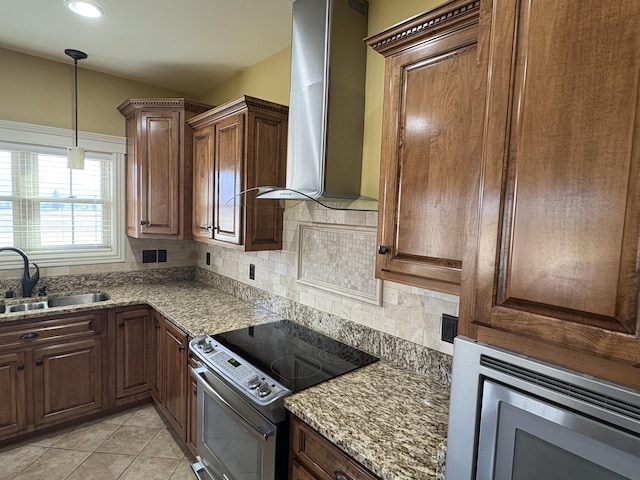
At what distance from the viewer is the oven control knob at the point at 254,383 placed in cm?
150

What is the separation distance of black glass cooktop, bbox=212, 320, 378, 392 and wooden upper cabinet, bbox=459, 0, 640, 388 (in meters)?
0.90

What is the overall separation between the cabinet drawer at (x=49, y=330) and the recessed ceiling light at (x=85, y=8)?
6.33ft

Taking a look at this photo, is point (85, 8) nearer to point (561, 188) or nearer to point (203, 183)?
point (203, 183)

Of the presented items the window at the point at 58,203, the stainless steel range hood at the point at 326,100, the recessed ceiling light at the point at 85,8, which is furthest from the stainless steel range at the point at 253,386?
the recessed ceiling light at the point at 85,8

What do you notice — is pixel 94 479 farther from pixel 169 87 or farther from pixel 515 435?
pixel 169 87

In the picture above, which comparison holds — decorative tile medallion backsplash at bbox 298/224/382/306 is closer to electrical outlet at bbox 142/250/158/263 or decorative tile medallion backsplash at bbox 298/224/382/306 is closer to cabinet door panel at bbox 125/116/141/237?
cabinet door panel at bbox 125/116/141/237

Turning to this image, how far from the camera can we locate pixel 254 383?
151cm

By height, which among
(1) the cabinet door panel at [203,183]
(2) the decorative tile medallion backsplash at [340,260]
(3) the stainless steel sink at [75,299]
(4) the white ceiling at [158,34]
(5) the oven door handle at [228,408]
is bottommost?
(5) the oven door handle at [228,408]

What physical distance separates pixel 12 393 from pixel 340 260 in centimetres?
232

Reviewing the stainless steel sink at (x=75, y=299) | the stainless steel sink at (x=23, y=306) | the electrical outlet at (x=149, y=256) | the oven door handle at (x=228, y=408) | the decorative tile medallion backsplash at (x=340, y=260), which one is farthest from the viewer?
the electrical outlet at (x=149, y=256)

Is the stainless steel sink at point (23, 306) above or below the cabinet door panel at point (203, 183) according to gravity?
below

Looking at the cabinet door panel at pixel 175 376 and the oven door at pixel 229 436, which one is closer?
the oven door at pixel 229 436

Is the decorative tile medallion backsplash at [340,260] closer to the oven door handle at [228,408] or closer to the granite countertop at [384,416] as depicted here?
the granite countertop at [384,416]

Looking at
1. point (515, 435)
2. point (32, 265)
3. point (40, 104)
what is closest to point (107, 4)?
point (40, 104)
